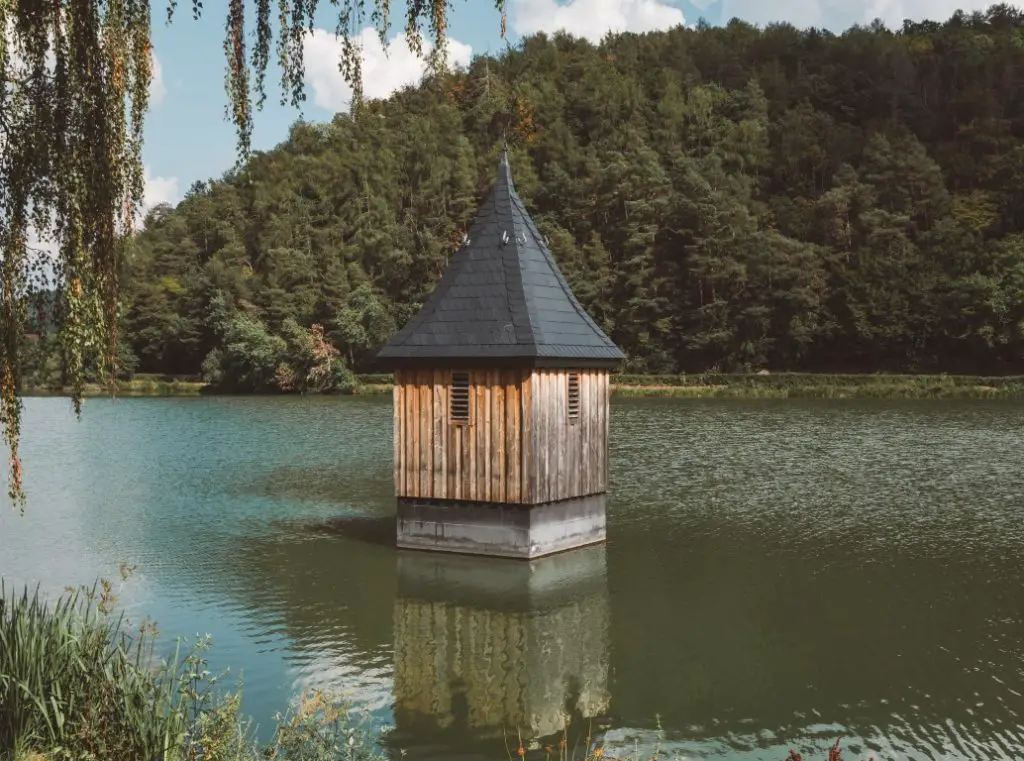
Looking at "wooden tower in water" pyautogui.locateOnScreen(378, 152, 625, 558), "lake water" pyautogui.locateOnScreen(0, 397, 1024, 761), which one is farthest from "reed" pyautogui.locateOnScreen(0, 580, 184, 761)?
"wooden tower in water" pyautogui.locateOnScreen(378, 152, 625, 558)

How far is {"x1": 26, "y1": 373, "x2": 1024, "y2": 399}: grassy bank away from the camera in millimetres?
54375

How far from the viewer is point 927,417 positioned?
4084 centimetres

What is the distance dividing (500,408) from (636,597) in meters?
3.52

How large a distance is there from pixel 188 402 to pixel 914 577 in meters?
52.6

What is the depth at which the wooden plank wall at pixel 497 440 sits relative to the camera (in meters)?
14.7

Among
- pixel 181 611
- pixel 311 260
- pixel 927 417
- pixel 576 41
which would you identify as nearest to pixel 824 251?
pixel 927 417

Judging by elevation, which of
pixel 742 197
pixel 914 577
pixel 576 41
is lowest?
pixel 914 577

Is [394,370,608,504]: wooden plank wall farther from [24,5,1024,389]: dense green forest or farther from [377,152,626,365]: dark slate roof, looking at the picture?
[24,5,1024,389]: dense green forest

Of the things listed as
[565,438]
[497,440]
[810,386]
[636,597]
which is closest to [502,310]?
[497,440]

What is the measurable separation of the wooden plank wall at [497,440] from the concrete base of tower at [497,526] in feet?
0.88

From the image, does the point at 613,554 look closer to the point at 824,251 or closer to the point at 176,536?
the point at 176,536

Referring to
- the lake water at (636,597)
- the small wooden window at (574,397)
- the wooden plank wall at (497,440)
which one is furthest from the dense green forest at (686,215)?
the wooden plank wall at (497,440)

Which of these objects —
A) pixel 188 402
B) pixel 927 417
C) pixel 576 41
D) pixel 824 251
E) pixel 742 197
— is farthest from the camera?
pixel 576 41

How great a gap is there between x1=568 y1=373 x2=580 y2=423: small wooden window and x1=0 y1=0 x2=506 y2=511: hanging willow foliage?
924 centimetres
